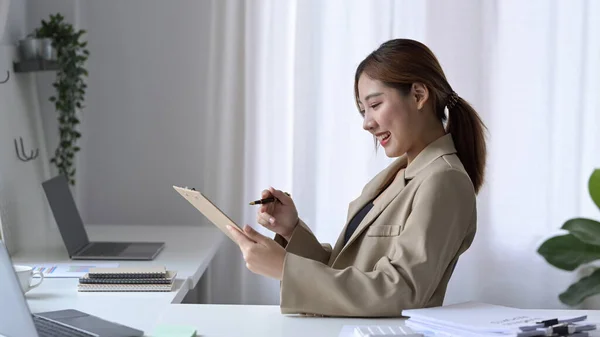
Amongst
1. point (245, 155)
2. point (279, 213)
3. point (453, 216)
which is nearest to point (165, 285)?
point (279, 213)

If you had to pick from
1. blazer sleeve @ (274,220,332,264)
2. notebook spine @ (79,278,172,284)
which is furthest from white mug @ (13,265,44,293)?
blazer sleeve @ (274,220,332,264)

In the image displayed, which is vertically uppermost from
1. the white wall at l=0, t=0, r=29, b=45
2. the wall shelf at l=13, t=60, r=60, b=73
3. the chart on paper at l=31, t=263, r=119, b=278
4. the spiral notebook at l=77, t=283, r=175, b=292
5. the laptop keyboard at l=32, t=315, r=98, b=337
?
the white wall at l=0, t=0, r=29, b=45

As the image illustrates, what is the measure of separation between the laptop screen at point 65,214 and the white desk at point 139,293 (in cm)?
5

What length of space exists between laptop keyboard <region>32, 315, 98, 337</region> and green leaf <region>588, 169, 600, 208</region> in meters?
2.13

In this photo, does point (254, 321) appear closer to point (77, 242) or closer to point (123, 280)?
point (123, 280)

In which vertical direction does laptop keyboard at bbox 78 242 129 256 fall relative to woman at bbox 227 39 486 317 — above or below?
below

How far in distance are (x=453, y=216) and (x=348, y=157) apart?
1.56m

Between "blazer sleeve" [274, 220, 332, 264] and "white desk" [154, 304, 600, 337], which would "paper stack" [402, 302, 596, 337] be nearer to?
"white desk" [154, 304, 600, 337]

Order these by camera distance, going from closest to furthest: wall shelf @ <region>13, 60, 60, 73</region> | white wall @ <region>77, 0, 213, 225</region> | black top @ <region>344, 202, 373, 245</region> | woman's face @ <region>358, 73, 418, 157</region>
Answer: woman's face @ <region>358, 73, 418, 157</region> → black top @ <region>344, 202, 373, 245</region> → wall shelf @ <region>13, 60, 60, 73</region> → white wall @ <region>77, 0, 213, 225</region>

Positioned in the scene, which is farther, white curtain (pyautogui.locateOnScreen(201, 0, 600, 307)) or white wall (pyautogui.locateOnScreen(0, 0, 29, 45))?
white curtain (pyautogui.locateOnScreen(201, 0, 600, 307))

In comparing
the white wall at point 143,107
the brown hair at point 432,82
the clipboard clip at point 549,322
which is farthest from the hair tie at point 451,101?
the white wall at point 143,107

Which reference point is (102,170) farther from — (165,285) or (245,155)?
(165,285)

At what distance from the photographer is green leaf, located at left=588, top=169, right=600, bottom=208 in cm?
317

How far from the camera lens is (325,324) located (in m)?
1.76
